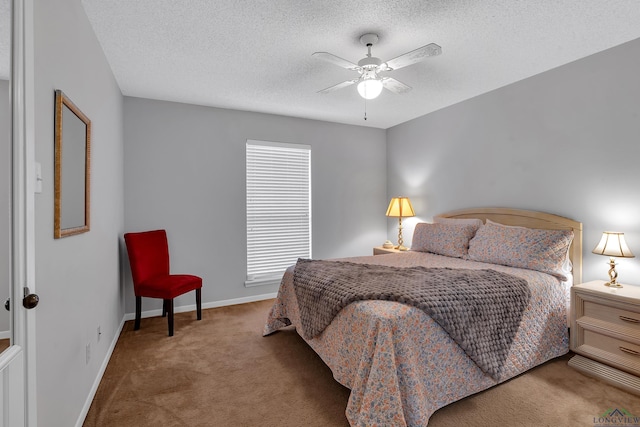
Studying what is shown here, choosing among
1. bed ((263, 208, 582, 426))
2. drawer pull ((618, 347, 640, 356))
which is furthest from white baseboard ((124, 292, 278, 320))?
drawer pull ((618, 347, 640, 356))

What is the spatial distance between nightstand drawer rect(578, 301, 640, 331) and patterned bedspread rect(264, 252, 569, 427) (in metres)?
0.21

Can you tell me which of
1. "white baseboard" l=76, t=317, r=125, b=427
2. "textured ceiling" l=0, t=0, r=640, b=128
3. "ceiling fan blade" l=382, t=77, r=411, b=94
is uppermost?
"textured ceiling" l=0, t=0, r=640, b=128

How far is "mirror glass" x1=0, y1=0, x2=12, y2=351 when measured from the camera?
1.04m

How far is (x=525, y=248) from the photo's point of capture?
9.20 feet

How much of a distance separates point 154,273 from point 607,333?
395cm

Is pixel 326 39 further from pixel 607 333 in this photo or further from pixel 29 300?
pixel 607 333

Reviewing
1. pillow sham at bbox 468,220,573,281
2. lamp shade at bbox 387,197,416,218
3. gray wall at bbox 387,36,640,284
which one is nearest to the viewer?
gray wall at bbox 387,36,640,284

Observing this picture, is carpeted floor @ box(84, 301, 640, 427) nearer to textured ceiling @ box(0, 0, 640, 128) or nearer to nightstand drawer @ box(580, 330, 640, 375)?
nightstand drawer @ box(580, 330, 640, 375)

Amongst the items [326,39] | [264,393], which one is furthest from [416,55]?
[264,393]

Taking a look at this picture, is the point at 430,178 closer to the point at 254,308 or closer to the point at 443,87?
the point at 443,87

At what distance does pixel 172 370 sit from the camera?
2451mm

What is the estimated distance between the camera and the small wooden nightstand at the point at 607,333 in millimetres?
2172

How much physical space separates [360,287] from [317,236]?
252 centimetres

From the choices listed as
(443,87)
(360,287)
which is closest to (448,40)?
(443,87)
